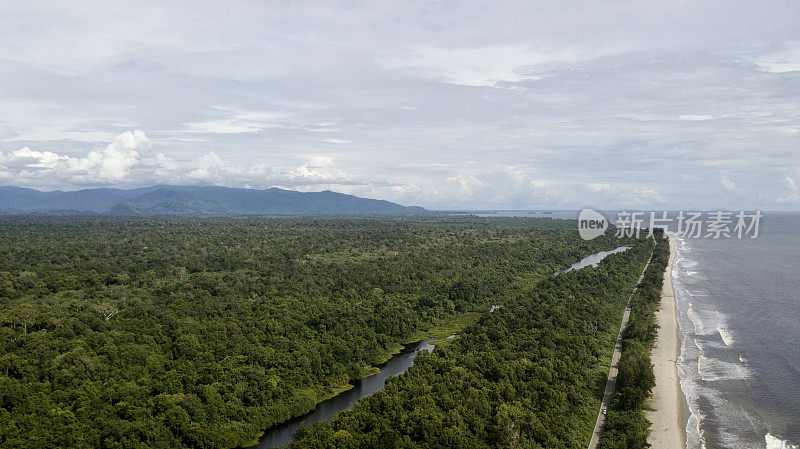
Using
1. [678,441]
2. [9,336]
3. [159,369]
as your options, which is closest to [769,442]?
[678,441]

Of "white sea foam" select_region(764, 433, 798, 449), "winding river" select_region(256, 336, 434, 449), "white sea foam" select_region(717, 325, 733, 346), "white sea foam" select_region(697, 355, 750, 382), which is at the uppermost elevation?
"white sea foam" select_region(717, 325, 733, 346)

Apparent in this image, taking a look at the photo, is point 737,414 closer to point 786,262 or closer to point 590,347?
point 590,347

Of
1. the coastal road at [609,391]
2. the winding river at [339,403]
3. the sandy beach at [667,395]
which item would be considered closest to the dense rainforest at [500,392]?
the coastal road at [609,391]

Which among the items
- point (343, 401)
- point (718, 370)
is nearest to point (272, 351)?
point (343, 401)

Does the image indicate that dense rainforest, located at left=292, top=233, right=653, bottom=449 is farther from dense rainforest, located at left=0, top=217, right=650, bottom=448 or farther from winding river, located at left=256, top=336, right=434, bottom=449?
winding river, located at left=256, top=336, right=434, bottom=449

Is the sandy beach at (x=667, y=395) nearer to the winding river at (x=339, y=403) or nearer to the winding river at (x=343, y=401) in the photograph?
the winding river at (x=343, y=401)

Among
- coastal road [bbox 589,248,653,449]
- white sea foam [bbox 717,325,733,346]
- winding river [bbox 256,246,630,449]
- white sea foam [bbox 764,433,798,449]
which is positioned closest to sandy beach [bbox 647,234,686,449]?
coastal road [bbox 589,248,653,449]
